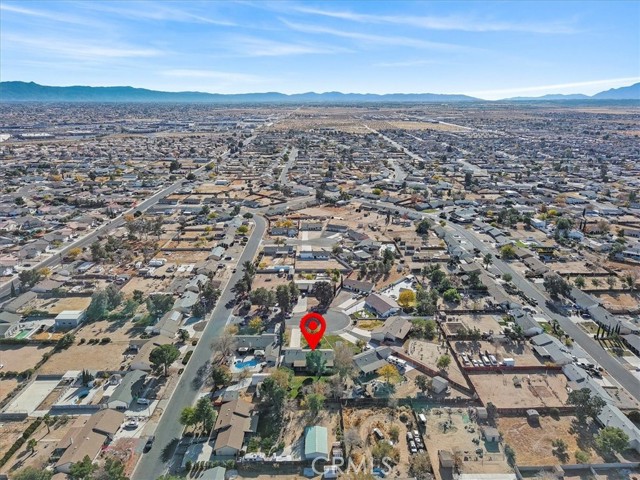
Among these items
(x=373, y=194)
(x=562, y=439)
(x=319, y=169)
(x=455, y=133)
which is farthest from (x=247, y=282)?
(x=455, y=133)

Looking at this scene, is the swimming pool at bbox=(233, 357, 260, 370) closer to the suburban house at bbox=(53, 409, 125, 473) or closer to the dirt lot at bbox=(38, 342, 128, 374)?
the suburban house at bbox=(53, 409, 125, 473)

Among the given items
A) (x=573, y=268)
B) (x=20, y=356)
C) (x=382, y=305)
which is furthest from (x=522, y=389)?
(x=20, y=356)

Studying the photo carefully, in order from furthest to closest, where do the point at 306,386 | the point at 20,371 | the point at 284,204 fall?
the point at 284,204
the point at 20,371
the point at 306,386

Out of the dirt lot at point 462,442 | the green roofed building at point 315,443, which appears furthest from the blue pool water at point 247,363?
the dirt lot at point 462,442

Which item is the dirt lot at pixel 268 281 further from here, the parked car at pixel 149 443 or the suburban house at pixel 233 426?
the parked car at pixel 149 443

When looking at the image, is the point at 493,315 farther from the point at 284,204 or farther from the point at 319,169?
the point at 319,169

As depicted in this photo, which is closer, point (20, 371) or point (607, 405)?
point (607, 405)
